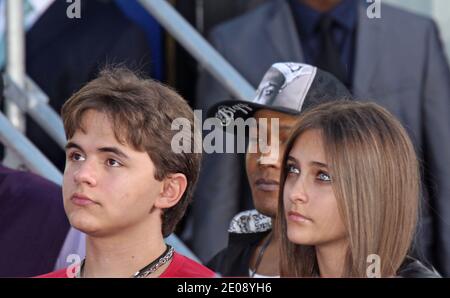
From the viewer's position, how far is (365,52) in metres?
4.23

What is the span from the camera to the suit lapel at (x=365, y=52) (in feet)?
13.8

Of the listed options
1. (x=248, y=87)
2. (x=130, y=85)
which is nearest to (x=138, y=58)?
(x=248, y=87)

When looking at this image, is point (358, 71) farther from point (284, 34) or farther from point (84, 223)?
point (84, 223)

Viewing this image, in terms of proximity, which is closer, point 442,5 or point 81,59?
point 81,59

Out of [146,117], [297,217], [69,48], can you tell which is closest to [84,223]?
[146,117]

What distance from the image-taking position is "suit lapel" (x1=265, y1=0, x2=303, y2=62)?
4238mm

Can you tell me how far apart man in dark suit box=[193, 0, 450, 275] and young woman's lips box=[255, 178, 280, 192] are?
1.00 metres

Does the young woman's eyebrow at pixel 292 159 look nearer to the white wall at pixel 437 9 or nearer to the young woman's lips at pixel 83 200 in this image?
the young woman's lips at pixel 83 200

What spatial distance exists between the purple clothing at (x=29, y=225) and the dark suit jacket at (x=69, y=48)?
121 cm

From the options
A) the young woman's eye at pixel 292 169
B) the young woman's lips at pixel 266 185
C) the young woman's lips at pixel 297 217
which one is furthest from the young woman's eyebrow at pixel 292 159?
the young woman's lips at pixel 266 185

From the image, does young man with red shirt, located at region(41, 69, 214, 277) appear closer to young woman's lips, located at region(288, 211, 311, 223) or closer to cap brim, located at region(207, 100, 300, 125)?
young woman's lips, located at region(288, 211, 311, 223)

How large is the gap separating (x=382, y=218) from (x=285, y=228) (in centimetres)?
29
